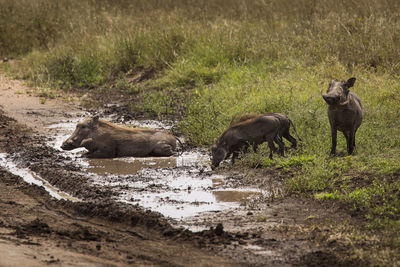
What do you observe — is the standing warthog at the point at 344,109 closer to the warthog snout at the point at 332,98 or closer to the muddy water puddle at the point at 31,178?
the warthog snout at the point at 332,98

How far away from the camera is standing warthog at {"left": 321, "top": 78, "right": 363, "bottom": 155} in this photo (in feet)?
23.2

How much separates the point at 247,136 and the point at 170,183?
118 centimetres

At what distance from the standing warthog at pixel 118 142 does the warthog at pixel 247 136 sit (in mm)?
1067

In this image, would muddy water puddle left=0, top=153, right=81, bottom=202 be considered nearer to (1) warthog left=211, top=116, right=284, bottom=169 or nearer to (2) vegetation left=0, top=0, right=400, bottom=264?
(1) warthog left=211, top=116, right=284, bottom=169

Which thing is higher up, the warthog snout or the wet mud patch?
the warthog snout

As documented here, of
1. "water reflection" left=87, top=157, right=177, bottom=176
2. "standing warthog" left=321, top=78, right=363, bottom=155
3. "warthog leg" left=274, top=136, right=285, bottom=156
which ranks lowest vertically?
"water reflection" left=87, top=157, right=177, bottom=176

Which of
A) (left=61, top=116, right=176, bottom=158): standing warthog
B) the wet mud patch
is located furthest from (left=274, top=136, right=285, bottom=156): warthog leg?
(left=61, top=116, right=176, bottom=158): standing warthog

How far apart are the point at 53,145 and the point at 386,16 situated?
782cm

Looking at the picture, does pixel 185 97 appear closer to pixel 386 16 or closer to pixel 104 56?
pixel 104 56

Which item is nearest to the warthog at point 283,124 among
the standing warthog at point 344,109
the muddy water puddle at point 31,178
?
the standing warthog at point 344,109

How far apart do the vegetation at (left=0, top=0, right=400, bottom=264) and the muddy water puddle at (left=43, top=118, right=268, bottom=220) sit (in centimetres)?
63

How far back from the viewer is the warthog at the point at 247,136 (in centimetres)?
756

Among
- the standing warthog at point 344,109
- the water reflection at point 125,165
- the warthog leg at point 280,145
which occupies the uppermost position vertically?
the standing warthog at point 344,109

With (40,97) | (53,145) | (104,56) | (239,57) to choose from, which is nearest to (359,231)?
(53,145)
